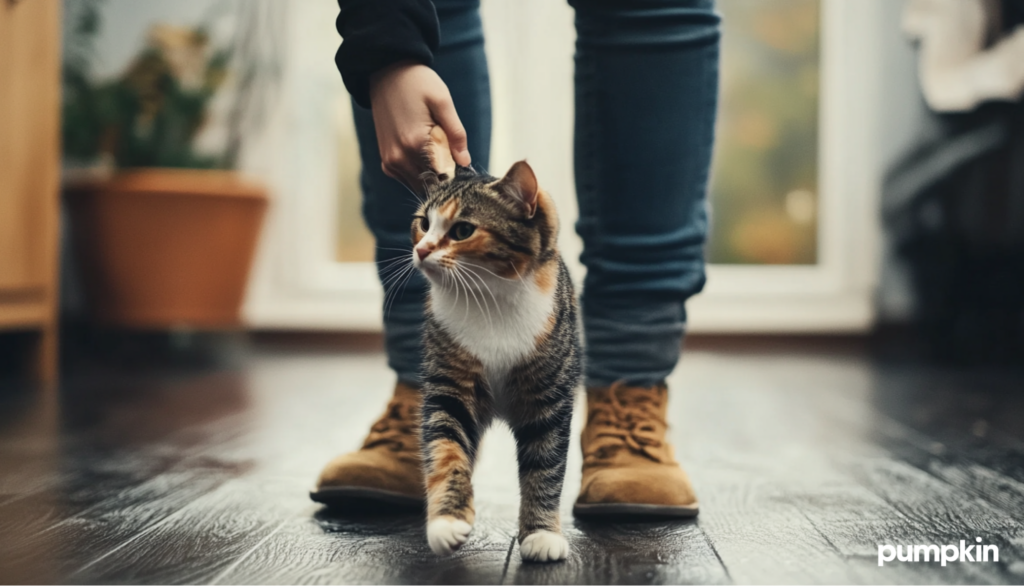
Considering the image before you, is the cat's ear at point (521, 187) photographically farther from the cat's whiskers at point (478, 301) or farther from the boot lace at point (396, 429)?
the boot lace at point (396, 429)

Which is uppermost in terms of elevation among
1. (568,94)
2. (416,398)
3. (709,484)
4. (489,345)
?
(568,94)

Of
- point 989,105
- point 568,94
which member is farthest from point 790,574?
point 568,94

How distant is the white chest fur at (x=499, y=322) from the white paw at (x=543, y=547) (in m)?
0.14

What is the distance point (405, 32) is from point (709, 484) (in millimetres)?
655

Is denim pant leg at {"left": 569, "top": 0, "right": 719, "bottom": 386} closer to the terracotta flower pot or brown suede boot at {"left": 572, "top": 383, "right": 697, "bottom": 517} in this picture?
brown suede boot at {"left": 572, "top": 383, "right": 697, "bottom": 517}

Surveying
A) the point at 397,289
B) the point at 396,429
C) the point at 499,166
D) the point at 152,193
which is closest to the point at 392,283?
the point at 397,289

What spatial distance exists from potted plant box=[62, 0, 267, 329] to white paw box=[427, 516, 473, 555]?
2004 millimetres

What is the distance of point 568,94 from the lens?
300 centimetres

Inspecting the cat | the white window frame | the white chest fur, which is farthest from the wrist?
the white window frame

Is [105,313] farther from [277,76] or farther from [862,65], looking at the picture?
[862,65]

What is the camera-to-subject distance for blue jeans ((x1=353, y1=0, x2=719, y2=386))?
0.94 m

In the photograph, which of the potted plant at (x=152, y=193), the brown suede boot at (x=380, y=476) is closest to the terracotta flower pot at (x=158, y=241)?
the potted plant at (x=152, y=193)

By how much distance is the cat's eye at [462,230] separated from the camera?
29.9 inches

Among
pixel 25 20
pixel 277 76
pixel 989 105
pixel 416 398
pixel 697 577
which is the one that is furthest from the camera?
pixel 277 76
